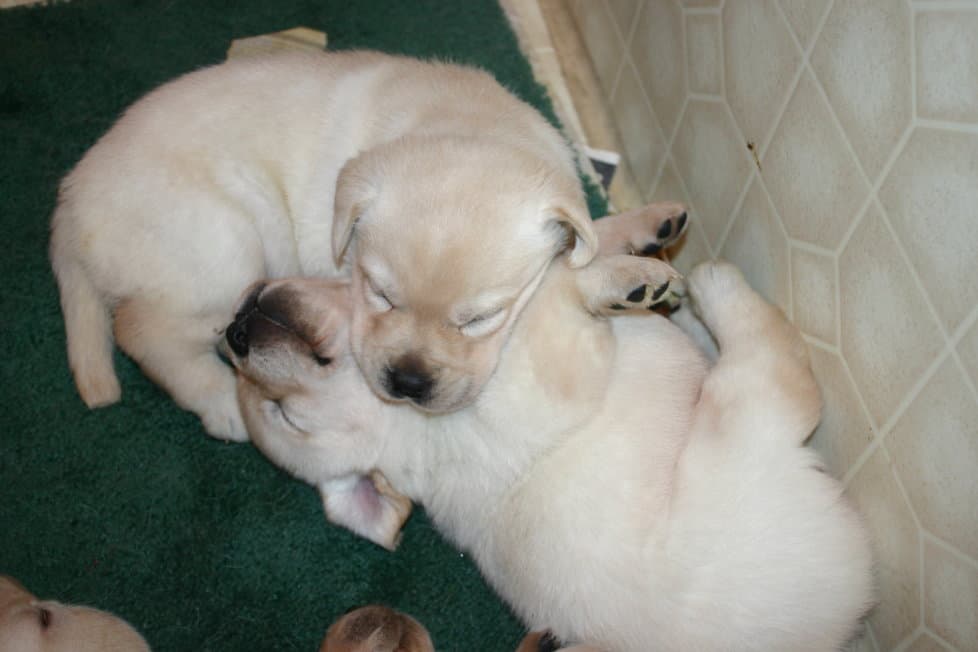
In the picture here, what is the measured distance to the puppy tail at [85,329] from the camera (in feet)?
8.20

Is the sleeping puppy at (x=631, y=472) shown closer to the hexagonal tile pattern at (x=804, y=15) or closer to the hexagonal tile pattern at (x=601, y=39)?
the hexagonal tile pattern at (x=804, y=15)

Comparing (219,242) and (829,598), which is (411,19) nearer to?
(219,242)

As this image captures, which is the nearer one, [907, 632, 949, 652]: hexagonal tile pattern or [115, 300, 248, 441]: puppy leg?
[907, 632, 949, 652]: hexagonal tile pattern

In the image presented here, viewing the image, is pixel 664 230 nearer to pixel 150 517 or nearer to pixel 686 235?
pixel 686 235

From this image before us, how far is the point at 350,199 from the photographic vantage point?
2010mm

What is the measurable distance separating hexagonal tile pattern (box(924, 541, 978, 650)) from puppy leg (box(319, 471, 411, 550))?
119 centimetres

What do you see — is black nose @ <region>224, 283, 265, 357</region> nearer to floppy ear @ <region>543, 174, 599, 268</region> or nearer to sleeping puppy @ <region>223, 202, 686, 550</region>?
sleeping puppy @ <region>223, 202, 686, 550</region>

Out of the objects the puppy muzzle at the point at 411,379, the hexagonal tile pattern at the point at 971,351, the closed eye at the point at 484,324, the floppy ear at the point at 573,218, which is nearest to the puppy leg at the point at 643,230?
the floppy ear at the point at 573,218

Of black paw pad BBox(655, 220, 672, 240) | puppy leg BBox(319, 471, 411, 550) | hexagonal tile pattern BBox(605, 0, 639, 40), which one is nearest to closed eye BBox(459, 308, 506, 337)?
puppy leg BBox(319, 471, 411, 550)

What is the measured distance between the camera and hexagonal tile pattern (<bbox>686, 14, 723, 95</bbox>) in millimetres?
2357

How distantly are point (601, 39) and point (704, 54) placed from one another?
31.2 inches

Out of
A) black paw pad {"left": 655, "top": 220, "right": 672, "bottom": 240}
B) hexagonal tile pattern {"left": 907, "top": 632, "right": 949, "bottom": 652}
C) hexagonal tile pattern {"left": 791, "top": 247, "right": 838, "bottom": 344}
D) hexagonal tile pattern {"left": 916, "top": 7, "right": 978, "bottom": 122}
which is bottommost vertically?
hexagonal tile pattern {"left": 907, "top": 632, "right": 949, "bottom": 652}

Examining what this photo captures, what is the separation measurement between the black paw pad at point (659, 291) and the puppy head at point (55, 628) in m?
1.45

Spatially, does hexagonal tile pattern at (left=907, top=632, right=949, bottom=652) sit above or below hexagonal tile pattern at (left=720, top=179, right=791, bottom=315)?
below
